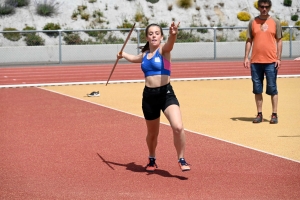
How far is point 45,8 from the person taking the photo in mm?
43500

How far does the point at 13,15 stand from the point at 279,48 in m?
32.2

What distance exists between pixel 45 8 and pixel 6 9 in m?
2.31

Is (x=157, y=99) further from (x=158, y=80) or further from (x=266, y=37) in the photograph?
(x=266, y=37)

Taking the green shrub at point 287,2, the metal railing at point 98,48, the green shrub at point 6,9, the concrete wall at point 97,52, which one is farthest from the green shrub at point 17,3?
the green shrub at point 287,2

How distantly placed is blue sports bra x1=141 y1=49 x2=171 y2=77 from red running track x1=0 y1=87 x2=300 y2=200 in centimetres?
119

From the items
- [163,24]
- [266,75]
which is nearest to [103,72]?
[266,75]

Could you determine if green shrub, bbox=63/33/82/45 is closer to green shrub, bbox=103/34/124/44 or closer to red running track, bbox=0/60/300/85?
green shrub, bbox=103/34/124/44

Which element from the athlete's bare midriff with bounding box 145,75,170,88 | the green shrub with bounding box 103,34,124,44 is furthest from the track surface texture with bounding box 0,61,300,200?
the green shrub with bounding box 103,34,124,44

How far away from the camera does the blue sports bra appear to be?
8.47 m

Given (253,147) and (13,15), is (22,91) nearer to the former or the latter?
(253,147)

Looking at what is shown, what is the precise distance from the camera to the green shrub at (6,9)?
42.5m

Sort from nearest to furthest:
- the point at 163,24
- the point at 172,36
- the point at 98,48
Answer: the point at 172,36 < the point at 98,48 < the point at 163,24

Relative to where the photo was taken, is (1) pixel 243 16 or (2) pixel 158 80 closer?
(2) pixel 158 80

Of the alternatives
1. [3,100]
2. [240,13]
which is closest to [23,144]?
[3,100]
